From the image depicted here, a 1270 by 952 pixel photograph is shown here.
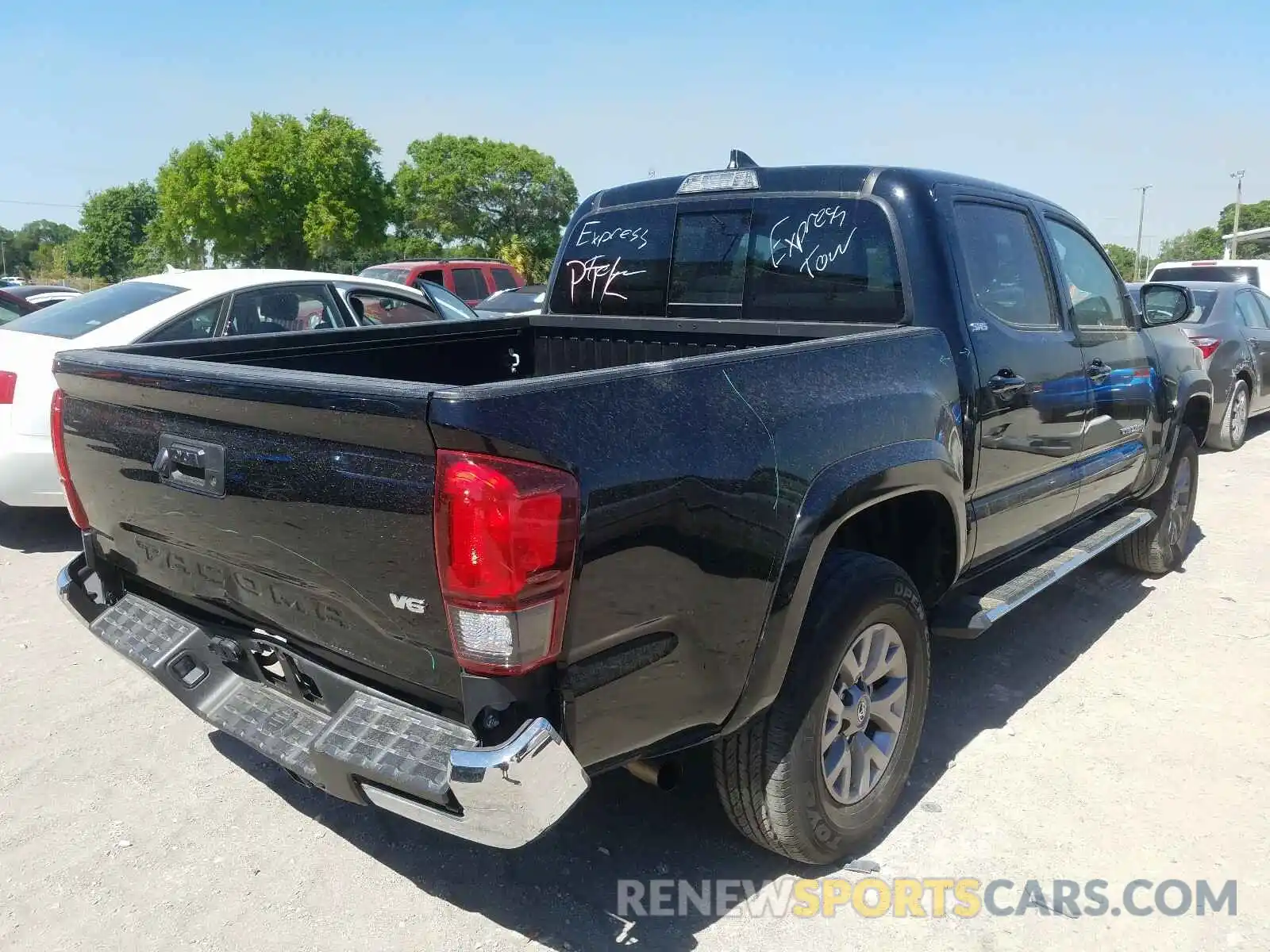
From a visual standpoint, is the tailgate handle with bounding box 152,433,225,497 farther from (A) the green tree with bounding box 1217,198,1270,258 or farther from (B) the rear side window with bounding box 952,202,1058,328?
(A) the green tree with bounding box 1217,198,1270,258

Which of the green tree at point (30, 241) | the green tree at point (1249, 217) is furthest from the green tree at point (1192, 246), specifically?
the green tree at point (30, 241)

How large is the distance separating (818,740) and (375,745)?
123 cm

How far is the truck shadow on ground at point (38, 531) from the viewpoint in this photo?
6039 mm

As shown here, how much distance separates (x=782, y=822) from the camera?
2.71 m

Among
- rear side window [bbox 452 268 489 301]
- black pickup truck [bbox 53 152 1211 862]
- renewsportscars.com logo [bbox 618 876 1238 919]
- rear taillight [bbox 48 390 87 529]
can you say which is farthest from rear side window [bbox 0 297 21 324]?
renewsportscars.com logo [bbox 618 876 1238 919]

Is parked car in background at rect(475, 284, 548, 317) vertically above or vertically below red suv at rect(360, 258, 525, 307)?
below

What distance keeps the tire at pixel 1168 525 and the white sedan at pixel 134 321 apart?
4.22 meters

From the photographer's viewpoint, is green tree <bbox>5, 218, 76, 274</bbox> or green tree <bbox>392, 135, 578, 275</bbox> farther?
green tree <bbox>5, 218, 76, 274</bbox>

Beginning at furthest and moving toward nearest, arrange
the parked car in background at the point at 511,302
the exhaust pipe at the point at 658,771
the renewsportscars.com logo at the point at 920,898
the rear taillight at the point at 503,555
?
1. the parked car in background at the point at 511,302
2. the renewsportscars.com logo at the point at 920,898
3. the exhaust pipe at the point at 658,771
4. the rear taillight at the point at 503,555

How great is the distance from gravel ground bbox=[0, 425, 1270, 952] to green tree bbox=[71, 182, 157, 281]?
89234 mm

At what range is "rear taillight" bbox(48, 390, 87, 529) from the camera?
2988 millimetres

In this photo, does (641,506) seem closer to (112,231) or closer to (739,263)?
(739,263)

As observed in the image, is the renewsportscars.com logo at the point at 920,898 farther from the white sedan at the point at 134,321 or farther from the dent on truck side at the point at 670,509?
the white sedan at the point at 134,321

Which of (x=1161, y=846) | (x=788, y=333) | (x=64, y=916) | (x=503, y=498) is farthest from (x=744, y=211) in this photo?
(x=64, y=916)
